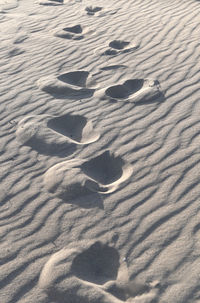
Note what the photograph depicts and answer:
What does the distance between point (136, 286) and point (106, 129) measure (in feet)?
7.19

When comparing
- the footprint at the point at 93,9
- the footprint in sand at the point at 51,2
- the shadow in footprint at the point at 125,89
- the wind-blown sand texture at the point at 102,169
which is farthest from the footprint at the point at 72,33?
the shadow in footprint at the point at 125,89

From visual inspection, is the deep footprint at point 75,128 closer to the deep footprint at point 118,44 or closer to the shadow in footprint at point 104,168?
the shadow in footprint at point 104,168

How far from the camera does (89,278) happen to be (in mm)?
3145

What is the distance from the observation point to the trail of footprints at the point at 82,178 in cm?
304

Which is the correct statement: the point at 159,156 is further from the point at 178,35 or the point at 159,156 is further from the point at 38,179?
the point at 178,35

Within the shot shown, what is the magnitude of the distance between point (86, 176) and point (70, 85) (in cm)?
216

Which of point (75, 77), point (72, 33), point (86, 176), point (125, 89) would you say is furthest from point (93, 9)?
point (86, 176)

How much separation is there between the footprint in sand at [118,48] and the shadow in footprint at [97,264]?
14.0ft

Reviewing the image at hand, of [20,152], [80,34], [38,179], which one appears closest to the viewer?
[38,179]

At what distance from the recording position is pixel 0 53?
7.22 meters

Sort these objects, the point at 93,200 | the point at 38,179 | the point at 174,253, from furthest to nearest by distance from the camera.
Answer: the point at 38,179
the point at 93,200
the point at 174,253

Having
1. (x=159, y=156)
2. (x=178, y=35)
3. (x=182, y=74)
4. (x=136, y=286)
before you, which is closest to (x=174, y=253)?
(x=136, y=286)

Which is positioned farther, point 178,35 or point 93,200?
point 178,35

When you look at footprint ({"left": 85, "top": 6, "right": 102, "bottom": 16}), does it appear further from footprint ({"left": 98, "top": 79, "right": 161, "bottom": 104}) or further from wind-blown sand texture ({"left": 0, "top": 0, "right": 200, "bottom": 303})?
footprint ({"left": 98, "top": 79, "right": 161, "bottom": 104})
